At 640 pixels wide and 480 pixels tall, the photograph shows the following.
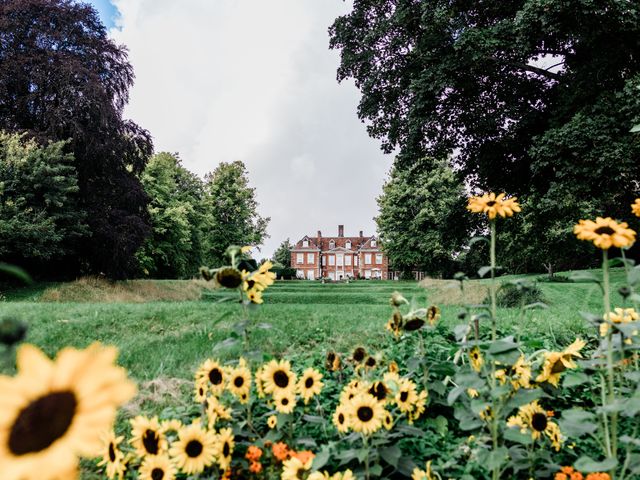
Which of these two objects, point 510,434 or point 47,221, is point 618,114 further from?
point 47,221

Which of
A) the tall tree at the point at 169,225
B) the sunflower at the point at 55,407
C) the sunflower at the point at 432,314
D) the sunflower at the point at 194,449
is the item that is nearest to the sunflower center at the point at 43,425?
the sunflower at the point at 55,407

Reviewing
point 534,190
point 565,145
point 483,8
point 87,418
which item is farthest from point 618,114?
point 87,418

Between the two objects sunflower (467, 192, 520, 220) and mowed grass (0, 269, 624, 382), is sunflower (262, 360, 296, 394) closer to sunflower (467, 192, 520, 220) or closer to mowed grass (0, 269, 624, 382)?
sunflower (467, 192, 520, 220)

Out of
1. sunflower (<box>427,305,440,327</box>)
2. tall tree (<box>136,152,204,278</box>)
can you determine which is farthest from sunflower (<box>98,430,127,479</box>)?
tall tree (<box>136,152,204,278</box>)

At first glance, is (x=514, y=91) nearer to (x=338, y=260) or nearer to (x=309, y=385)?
(x=309, y=385)

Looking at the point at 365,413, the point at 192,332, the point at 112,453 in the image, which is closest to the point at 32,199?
the point at 192,332

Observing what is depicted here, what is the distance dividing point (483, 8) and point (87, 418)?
14147 millimetres

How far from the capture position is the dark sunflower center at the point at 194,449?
175 cm

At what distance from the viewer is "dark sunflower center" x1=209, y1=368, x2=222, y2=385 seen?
6.89 feet

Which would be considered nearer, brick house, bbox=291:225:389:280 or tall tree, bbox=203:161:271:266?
tall tree, bbox=203:161:271:266

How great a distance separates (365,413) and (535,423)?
81 centimetres

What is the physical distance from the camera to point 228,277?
1.94m

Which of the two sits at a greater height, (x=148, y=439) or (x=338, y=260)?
(x=338, y=260)

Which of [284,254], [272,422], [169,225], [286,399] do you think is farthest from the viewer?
[284,254]
